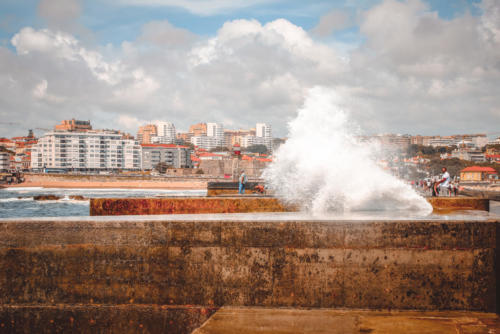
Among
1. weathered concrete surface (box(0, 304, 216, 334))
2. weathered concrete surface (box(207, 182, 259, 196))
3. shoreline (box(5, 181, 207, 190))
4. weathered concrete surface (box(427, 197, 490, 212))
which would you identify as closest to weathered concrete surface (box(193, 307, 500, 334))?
weathered concrete surface (box(0, 304, 216, 334))

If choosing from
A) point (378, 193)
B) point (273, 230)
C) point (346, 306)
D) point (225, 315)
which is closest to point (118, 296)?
point (225, 315)

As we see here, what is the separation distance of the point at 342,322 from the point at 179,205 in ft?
16.2

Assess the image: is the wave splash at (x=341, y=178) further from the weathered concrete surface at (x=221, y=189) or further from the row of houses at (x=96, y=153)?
the row of houses at (x=96, y=153)

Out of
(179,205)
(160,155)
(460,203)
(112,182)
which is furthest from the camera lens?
(160,155)

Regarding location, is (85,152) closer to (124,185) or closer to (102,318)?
(124,185)

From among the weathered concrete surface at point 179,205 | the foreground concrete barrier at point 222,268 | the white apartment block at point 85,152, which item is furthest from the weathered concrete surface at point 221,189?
the white apartment block at point 85,152

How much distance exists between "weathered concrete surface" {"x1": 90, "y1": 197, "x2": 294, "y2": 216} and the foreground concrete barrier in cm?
347

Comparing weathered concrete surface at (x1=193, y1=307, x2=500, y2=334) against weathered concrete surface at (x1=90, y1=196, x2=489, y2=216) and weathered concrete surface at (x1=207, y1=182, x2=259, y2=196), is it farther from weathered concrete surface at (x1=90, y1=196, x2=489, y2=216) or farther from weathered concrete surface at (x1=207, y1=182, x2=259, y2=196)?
weathered concrete surface at (x1=207, y1=182, x2=259, y2=196)

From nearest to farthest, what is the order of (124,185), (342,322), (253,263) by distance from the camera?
(342,322) → (253,263) → (124,185)

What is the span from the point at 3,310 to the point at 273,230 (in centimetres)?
317

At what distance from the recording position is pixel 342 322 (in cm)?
393

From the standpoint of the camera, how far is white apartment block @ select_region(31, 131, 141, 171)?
16300 centimetres

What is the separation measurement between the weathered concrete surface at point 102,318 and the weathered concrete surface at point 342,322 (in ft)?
1.39

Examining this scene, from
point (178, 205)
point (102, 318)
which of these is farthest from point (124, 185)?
point (102, 318)
